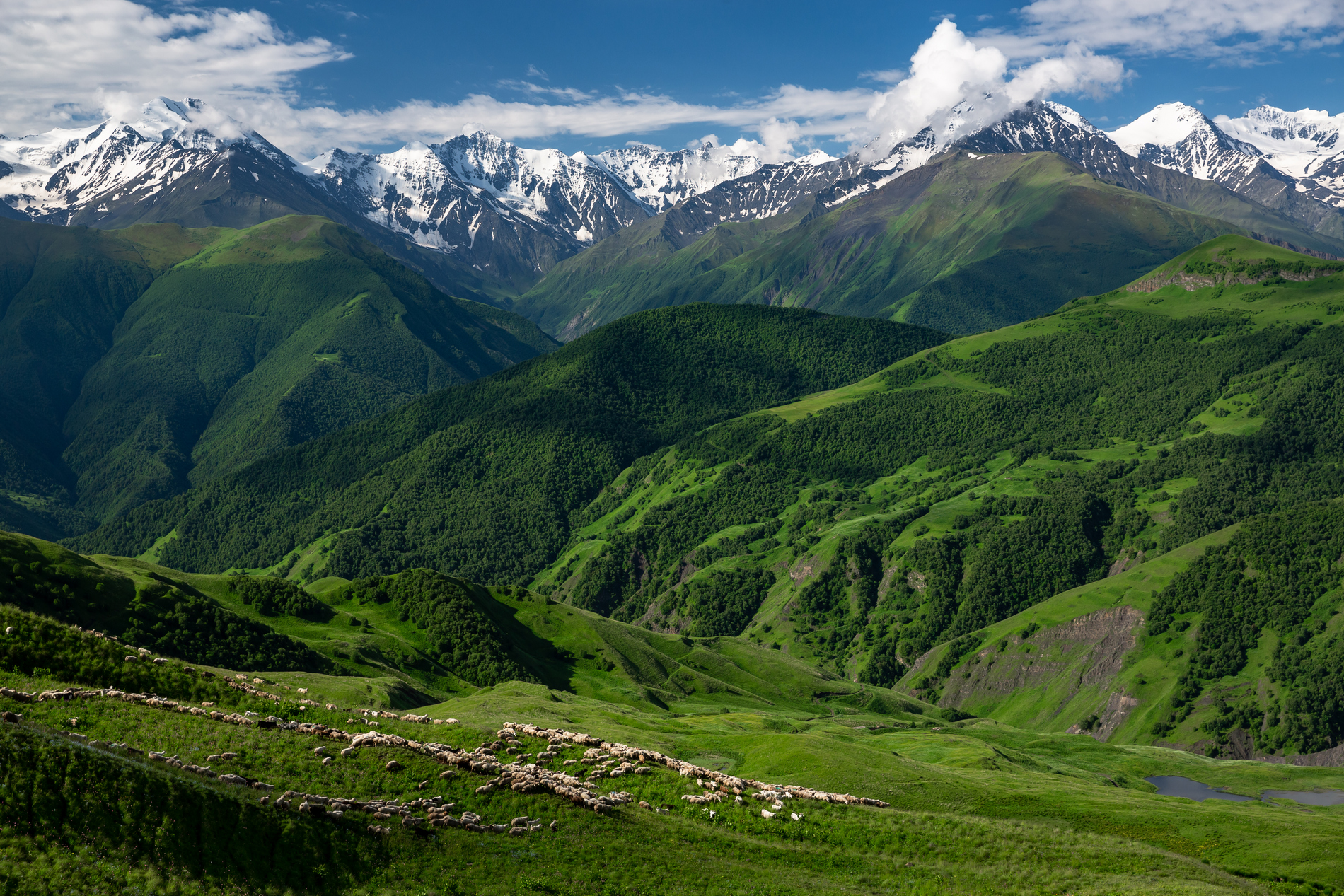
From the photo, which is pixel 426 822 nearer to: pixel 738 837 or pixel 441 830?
pixel 441 830


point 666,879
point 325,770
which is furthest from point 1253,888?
point 325,770

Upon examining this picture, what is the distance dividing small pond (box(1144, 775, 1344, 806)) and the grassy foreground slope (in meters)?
98.1

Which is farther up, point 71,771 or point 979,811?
point 71,771

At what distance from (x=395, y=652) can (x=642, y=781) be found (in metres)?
130

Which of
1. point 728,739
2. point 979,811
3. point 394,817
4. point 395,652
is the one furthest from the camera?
point 395,652

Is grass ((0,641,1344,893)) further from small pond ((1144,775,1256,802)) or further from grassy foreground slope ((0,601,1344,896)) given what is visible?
small pond ((1144,775,1256,802))

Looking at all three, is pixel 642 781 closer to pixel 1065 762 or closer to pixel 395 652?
pixel 395 652

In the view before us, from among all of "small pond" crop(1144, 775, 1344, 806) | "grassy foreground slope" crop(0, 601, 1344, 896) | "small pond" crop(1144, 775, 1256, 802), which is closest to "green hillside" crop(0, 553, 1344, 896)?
"grassy foreground slope" crop(0, 601, 1344, 896)

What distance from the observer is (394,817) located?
51.1 meters

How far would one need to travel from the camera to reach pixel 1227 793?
595 ft

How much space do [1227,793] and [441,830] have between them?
179491 mm

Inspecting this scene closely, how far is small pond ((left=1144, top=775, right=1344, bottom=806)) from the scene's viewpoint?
573 ft

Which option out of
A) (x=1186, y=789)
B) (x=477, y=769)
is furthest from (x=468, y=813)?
(x=1186, y=789)

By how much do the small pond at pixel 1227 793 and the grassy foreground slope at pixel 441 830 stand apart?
98.1 meters
